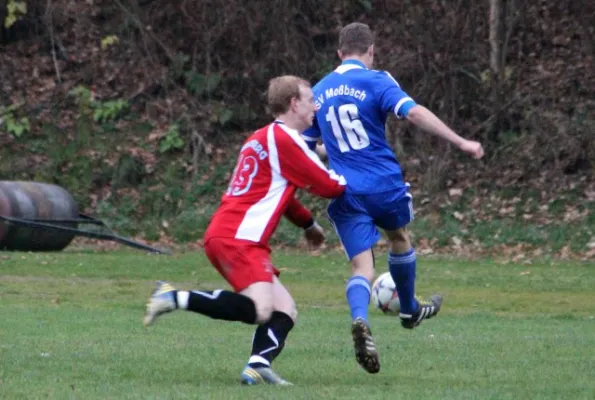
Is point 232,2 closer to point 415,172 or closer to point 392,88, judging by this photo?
point 415,172

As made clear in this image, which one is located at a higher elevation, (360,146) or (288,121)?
(288,121)

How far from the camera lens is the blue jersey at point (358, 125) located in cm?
708

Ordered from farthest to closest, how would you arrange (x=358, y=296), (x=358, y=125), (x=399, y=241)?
1. (x=399, y=241)
2. (x=358, y=125)
3. (x=358, y=296)

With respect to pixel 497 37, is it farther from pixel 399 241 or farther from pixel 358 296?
pixel 358 296

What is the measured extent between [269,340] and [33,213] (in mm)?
11291

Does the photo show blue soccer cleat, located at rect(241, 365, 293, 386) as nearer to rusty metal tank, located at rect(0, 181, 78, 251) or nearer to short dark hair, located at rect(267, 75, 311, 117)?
short dark hair, located at rect(267, 75, 311, 117)

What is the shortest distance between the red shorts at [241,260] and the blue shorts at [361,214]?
36.0 inches

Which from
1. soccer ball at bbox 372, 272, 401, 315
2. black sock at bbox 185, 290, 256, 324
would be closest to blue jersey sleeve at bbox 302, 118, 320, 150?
black sock at bbox 185, 290, 256, 324

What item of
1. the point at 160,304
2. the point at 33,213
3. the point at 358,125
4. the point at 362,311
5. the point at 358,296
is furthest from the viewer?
the point at 33,213

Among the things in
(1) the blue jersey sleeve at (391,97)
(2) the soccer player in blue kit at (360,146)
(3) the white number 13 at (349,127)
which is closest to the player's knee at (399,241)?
(2) the soccer player in blue kit at (360,146)

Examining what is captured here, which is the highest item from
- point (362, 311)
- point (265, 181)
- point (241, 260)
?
point (265, 181)

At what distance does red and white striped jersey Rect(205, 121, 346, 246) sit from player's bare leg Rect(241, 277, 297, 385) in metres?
0.35

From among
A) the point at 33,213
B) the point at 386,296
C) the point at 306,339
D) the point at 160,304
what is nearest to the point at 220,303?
the point at 160,304

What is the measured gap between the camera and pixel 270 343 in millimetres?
6309
